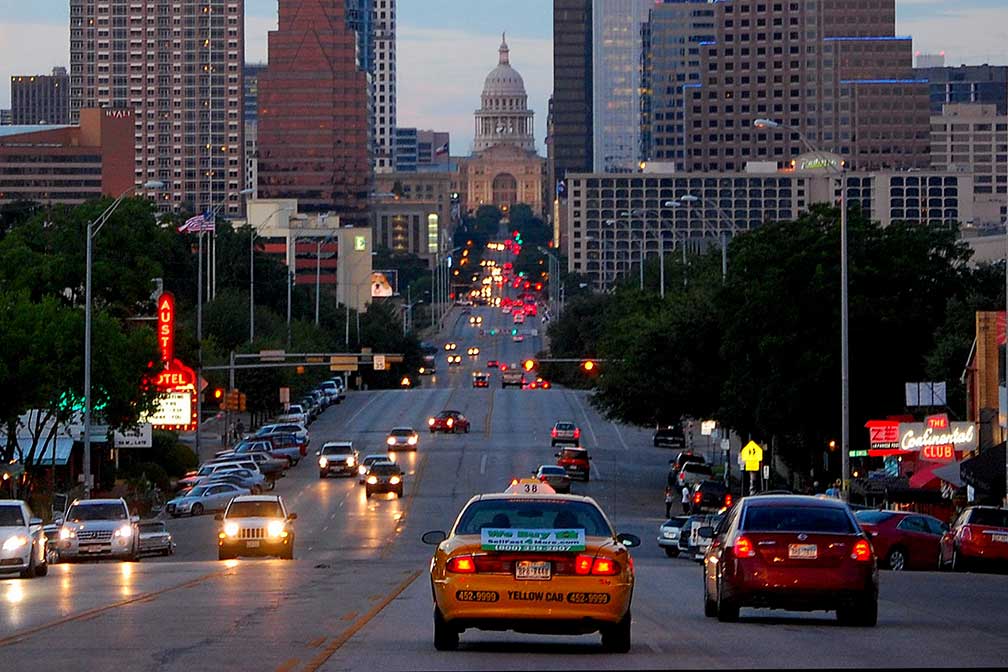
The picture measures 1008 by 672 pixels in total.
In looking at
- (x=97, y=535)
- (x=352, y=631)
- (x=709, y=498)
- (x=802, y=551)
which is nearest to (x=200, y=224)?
(x=709, y=498)

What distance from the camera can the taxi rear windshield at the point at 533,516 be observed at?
17531 mm

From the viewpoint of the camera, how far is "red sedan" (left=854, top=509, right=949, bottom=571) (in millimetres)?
37312

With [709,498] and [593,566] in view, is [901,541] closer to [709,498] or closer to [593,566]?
[709,498]

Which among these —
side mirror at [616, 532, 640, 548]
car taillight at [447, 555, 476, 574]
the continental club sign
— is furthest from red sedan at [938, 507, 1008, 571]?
car taillight at [447, 555, 476, 574]

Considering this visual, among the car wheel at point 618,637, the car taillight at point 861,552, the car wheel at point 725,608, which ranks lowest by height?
the car wheel at point 725,608

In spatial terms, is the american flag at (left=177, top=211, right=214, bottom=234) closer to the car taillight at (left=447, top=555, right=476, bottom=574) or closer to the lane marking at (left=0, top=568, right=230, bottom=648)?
the lane marking at (left=0, top=568, right=230, bottom=648)

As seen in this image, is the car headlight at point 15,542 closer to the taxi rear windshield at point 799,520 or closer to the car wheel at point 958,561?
the taxi rear windshield at point 799,520

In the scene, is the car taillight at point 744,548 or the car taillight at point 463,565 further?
the car taillight at point 744,548

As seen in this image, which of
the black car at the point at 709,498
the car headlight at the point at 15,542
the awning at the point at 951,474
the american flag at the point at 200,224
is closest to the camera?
the car headlight at the point at 15,542

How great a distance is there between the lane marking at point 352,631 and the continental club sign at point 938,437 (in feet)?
75.3

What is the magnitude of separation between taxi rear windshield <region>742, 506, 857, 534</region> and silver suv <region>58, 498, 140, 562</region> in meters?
22.2

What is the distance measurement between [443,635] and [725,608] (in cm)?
493

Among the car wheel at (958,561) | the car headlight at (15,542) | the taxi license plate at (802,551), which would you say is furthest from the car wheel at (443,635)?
the car wheel at (958,561)

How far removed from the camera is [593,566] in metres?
17.0
